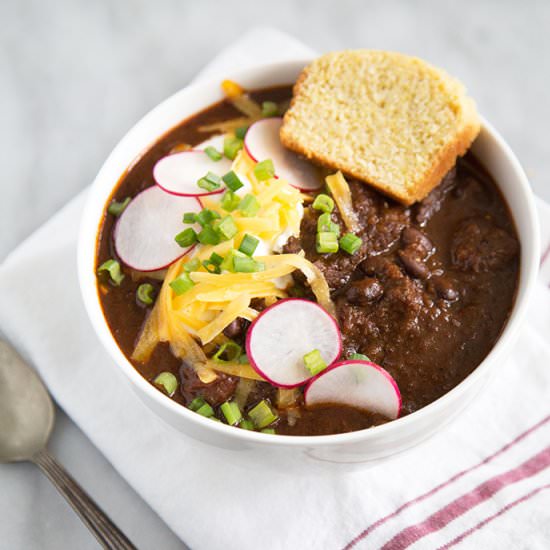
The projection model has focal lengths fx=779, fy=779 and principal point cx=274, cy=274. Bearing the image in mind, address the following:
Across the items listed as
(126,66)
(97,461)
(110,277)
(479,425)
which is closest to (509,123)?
(479,425)

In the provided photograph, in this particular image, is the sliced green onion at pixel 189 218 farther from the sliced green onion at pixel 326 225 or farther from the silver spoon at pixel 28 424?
the silver spoon at pixel 28 424

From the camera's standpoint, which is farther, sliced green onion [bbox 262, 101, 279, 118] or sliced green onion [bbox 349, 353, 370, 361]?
sliced green onion [bbox 262, 101, 279, 118]

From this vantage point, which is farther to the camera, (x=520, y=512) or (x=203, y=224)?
(x=520, y=512)

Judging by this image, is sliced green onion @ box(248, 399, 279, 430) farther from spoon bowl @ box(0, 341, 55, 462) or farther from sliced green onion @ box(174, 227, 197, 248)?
spoon bowl @ box(0, 341, 55, 462)

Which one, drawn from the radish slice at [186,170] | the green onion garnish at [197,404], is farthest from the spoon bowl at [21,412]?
the radish slice at [186,170]

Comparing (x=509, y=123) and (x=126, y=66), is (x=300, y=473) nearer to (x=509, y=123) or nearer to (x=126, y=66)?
(x=509, y=123)

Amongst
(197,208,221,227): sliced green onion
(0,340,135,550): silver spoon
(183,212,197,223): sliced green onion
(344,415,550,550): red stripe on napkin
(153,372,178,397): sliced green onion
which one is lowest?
(344,415,550,550): red stripe on napkin

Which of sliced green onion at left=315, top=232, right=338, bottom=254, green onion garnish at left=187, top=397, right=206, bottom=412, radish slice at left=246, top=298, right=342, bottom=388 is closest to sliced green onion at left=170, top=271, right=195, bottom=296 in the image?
radish slice at left=246, top=298, right=342, bottom=388

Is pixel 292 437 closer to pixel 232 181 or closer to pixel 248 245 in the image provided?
pixel 248 245
